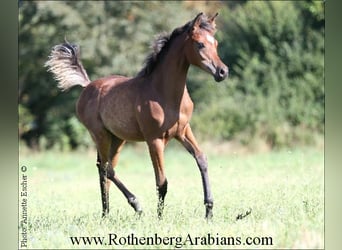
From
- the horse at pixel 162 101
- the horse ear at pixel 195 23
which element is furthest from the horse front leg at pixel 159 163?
the horse ear at pixel 195 23

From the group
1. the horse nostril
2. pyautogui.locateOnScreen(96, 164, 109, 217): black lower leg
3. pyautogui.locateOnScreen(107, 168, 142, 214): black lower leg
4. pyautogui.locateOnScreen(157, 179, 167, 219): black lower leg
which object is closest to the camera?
the horse nostril

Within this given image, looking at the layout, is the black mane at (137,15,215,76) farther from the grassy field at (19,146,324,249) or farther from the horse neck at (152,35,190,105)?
the grassy field at (19,146,324,249)

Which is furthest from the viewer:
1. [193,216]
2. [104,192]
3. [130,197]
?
[104,192]

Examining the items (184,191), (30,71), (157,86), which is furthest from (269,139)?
(157,86)

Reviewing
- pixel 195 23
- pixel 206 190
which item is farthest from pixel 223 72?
pixel 206 190

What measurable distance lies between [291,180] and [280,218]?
7.19ft

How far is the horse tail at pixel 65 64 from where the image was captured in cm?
688

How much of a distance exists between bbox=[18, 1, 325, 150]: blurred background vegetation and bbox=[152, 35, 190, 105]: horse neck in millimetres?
6386

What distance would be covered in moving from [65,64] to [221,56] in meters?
6.37

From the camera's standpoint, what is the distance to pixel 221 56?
1295cm

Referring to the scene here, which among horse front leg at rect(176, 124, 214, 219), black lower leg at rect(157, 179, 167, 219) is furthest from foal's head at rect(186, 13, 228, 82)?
black lower leg at rect(157, 179, 167, 219)

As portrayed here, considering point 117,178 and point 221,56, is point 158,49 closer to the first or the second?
point 117,178

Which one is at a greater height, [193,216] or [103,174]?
[103,174]

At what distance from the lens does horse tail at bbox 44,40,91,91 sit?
22.6 feet
